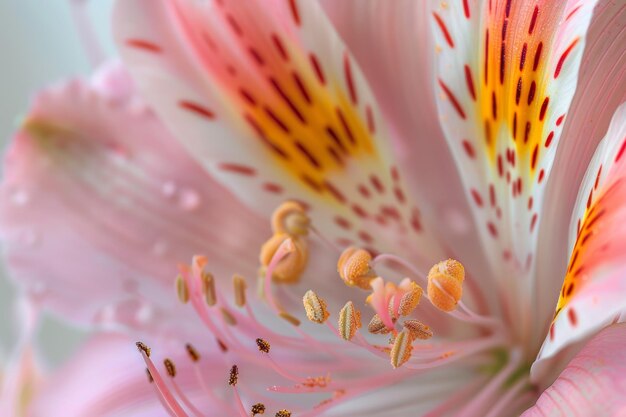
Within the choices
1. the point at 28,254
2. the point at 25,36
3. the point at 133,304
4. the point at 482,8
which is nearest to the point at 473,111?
the point at 482,8

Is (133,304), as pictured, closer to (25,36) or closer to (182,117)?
(182,117)

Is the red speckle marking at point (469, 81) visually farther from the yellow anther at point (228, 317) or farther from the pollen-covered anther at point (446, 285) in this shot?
the yellow anther at point (228, 317)

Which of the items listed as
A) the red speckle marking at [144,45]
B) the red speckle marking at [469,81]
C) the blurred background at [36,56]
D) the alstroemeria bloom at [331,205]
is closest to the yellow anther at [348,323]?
the alstroemeria bloom at [331,205]

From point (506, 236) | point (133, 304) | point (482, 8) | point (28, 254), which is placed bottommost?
point (506, 236)

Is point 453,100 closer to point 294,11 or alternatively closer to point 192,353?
point 294,11

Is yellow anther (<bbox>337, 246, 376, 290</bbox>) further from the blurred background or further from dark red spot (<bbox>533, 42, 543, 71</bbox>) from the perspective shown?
the blurred background

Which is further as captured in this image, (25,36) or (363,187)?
(25,36)

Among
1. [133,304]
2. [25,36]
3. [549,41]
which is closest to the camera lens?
[549,41]
